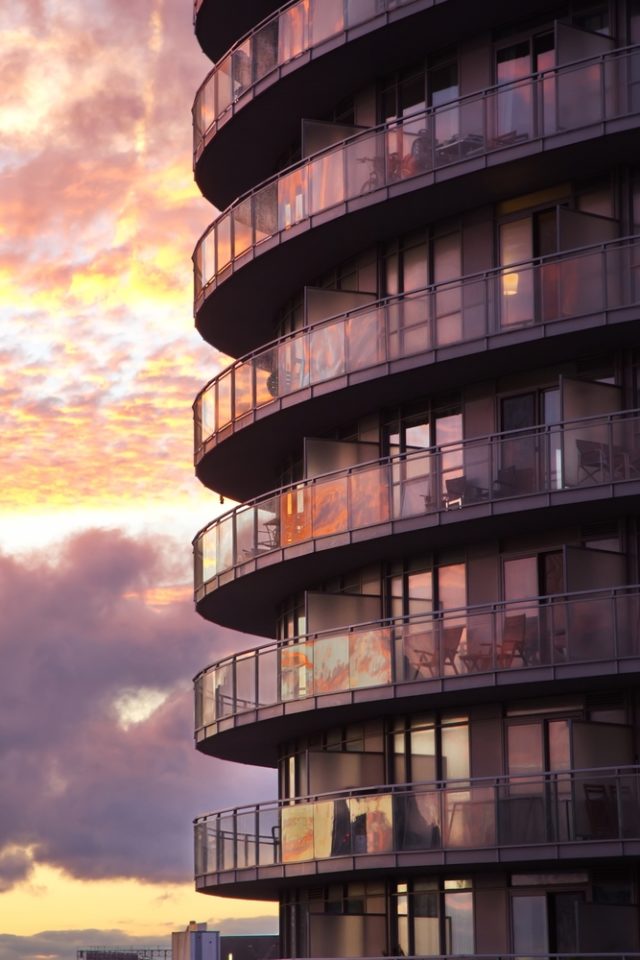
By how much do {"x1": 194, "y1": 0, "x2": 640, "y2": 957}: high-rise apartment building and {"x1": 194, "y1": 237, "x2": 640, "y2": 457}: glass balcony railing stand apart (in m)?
0.06

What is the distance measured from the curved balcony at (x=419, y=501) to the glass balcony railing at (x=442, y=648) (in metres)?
1.71

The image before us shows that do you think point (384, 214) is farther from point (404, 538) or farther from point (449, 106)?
point (404, 538)

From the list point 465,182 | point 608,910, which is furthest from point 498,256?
point 608,910

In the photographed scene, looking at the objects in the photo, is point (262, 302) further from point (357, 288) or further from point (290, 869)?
point (290, 869)

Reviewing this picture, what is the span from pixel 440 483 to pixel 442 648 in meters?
3.30

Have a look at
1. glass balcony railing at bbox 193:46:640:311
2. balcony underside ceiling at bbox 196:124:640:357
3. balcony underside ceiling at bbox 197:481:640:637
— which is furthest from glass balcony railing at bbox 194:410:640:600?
glass balcony railing at bbox 193:46:640:311

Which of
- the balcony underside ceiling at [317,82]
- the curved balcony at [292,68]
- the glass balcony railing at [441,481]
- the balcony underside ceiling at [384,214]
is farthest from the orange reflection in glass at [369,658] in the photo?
the balcony underside ceiling at [317,82]

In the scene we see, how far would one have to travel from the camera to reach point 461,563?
3691cm

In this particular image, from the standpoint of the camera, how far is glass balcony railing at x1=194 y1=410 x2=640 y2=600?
34.0m

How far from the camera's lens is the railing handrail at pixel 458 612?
110 feet

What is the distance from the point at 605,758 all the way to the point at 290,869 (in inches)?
308

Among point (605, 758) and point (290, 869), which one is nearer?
point (605, 758)

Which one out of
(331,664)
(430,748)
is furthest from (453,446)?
(430,748)

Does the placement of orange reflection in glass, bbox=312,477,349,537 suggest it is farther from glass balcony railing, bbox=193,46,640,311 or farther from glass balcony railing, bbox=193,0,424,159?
glass balcony railing, bbox=193,0,424,159
